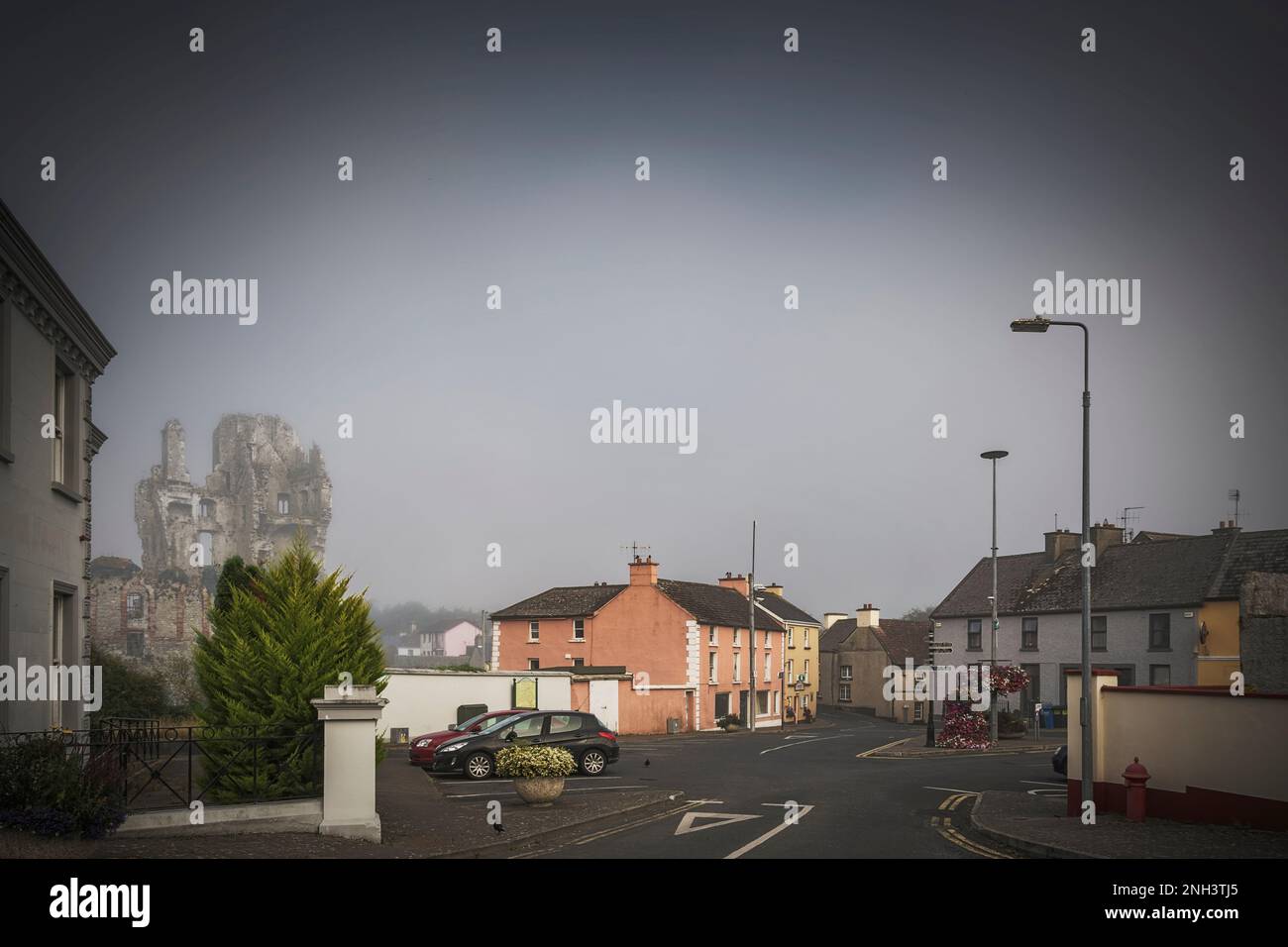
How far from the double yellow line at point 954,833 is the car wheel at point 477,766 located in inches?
434

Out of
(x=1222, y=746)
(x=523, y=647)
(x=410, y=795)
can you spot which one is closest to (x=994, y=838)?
(x=1222, y=746)

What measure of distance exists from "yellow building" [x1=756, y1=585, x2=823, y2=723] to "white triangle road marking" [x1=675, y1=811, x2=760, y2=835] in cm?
4936

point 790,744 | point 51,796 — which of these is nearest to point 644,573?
point 790,744

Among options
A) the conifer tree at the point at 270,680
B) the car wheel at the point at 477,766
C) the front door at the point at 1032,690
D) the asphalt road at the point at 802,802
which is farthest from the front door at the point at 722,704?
the conifer tree at the point at 270,680

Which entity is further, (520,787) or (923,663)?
(923,663)

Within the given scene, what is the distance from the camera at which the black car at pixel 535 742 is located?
26875 millimetres

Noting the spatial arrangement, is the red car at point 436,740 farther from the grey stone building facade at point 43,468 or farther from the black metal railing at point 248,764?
the black metal railing at point 248,764

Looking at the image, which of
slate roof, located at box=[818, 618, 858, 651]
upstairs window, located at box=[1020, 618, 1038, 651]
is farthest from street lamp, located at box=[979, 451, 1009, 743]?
slate roof, located at box=[818, 618, 858, 651]

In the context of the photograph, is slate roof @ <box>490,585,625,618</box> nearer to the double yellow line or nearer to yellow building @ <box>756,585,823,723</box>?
yellow building @ <box>756,585,823,723</box>

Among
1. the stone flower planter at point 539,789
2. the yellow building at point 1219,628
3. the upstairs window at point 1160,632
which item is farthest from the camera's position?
the upstairs window at point 1160,632
